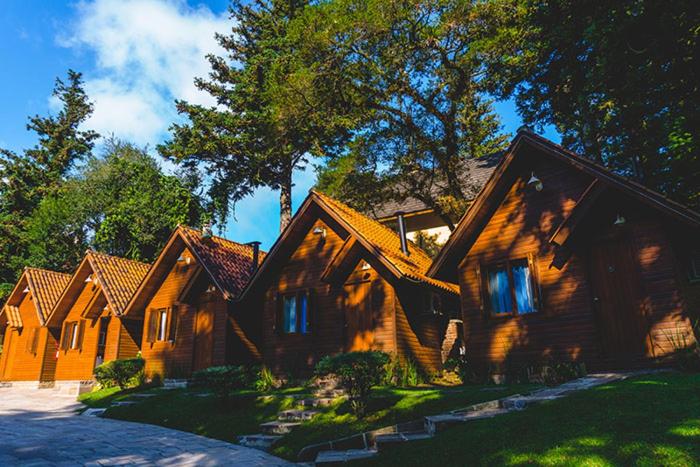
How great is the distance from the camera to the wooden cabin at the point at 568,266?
11602 millimetres

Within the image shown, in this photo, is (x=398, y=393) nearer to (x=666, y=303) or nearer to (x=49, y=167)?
(x=666, y=303)

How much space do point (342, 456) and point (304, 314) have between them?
1049cm

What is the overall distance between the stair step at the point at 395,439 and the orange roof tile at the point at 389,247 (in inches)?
283

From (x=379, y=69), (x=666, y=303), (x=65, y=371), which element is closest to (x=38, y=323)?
(x=65, y=371)

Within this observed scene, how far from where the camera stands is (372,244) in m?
16.2

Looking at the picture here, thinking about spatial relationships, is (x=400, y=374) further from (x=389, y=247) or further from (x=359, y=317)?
(x=389, y=247)

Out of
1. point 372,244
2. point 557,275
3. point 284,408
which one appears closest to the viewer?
point 284,408

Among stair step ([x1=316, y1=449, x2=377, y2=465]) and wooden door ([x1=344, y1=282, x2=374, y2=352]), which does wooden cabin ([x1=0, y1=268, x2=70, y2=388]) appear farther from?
stair step ([x1=316, y1=449, x2=377, y2=465])

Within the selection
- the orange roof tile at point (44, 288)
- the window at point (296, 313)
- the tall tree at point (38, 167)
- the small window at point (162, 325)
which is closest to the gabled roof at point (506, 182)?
the window at point (296, 313)

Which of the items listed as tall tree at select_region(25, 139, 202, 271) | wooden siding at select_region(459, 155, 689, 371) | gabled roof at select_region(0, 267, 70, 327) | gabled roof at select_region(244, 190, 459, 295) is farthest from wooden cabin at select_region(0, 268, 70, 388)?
wooden siding at select_region(459, 155, 689, 371)

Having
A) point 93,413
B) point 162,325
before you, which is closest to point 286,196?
point 162,325

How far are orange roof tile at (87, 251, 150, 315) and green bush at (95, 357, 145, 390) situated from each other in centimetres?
394

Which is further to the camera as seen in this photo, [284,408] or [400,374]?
[400,374]

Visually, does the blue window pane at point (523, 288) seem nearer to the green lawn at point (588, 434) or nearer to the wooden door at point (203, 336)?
the green lawn at point (588, 434)
